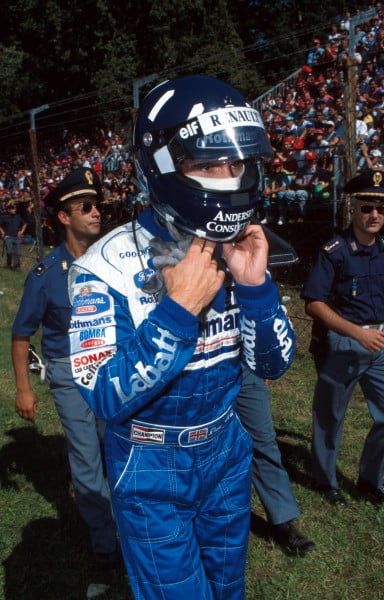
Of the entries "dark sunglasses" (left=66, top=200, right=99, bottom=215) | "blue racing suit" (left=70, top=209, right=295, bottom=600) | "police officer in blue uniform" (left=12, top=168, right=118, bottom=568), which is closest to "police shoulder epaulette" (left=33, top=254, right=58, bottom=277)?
"police officer in blue uniform" (left=12, top=168, right=118, bottom=568)

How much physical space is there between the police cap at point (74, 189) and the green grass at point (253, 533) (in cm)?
227

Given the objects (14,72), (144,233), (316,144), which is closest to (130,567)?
(144,233)

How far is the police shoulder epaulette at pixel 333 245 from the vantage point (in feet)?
16.0

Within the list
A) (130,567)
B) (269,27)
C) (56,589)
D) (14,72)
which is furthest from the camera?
(269,27)

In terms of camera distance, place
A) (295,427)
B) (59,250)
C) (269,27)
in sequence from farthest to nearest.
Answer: (269,27), (295,427), (59,250)

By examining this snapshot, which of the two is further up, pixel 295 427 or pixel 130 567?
pixel 130 567

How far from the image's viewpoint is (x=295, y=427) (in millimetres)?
6395

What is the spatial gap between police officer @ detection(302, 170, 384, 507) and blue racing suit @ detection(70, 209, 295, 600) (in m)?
2.54

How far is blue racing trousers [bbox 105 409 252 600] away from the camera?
2211mm

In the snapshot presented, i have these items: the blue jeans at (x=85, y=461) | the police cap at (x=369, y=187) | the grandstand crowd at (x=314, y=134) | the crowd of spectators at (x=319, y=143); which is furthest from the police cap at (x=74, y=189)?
the crowd of spectators at (x=319, y=143)

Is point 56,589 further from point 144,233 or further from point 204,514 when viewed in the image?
point 144,233

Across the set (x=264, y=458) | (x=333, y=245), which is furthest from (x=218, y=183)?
(x=333, y=245)

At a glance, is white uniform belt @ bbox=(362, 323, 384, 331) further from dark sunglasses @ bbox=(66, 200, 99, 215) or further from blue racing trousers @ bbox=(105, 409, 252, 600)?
blue racing trousers @ bbox=(105, 409, 252, 600)

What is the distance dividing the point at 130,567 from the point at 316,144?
11916 millimetres
